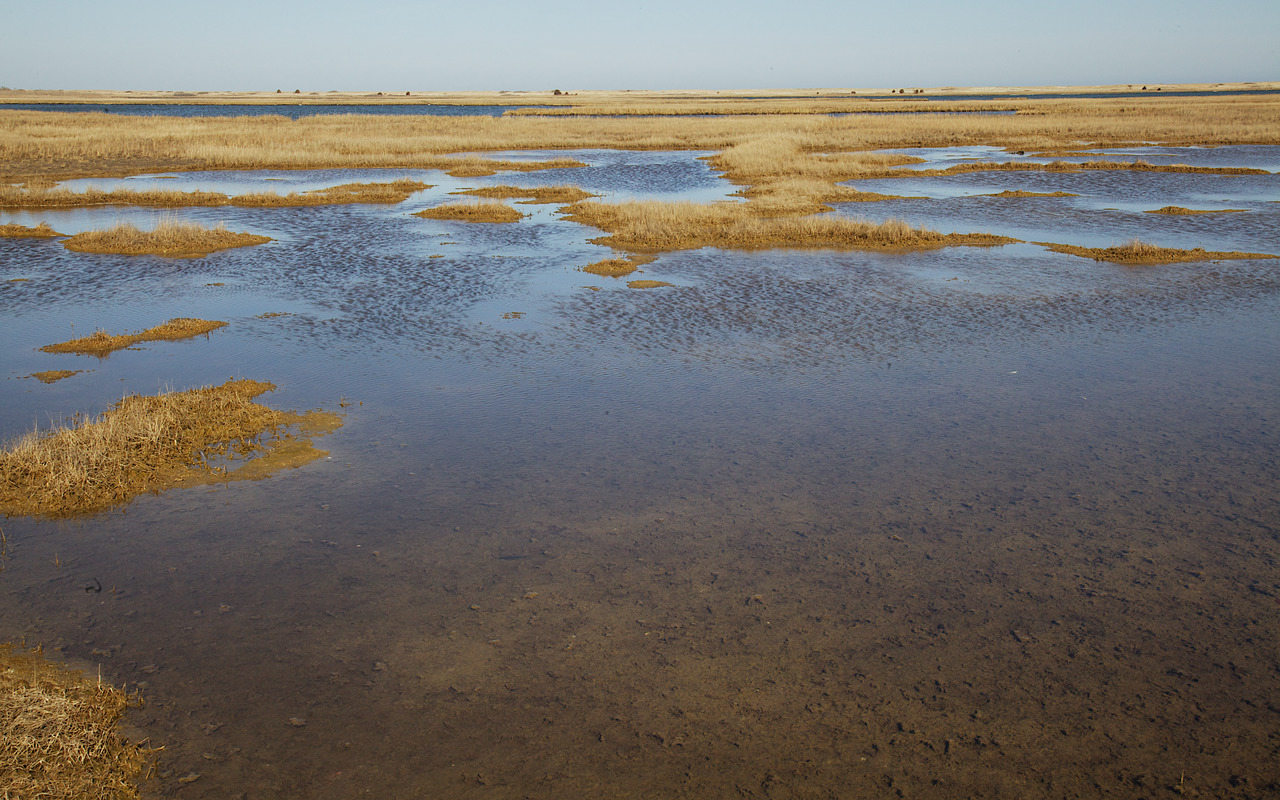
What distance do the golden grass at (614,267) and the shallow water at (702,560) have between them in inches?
161

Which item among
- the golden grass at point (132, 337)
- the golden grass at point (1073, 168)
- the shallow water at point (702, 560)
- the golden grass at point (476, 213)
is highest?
the golden grass at point (1073, 168)

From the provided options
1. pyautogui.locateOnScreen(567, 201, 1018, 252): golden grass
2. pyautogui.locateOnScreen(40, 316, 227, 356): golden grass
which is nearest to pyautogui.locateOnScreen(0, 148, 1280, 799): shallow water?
pyautogui.locateOnScreen(40, 316, 227, 356): golden grass

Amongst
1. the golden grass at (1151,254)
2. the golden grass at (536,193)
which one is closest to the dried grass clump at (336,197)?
the golden grass at (536,193)

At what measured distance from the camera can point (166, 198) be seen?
33.2m

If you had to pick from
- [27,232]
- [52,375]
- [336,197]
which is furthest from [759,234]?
[27,232]

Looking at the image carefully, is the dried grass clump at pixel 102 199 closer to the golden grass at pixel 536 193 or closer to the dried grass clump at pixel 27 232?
the dried grass clump at pixel 27 232

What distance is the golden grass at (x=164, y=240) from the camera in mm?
23781

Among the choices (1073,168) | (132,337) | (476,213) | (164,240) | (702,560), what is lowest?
(702,560)

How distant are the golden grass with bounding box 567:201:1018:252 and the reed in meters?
14.8

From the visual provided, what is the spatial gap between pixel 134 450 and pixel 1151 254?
23409 millimetres

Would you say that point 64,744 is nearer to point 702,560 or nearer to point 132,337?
point 702,560

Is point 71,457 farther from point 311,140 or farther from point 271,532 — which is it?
point 311,140

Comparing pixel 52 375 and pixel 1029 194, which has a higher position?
pixel 1029 194

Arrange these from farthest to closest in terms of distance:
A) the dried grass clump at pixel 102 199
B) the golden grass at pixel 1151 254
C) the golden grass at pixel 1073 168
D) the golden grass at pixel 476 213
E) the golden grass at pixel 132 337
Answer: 1. the golden grass at pixel 1073 168
2. the dried grass clump at pixel 102 199
3. the golden grass at pixel 476 213
4. the golden grass at pixel 1151 254
5. the golden grass at pixel 132 337
